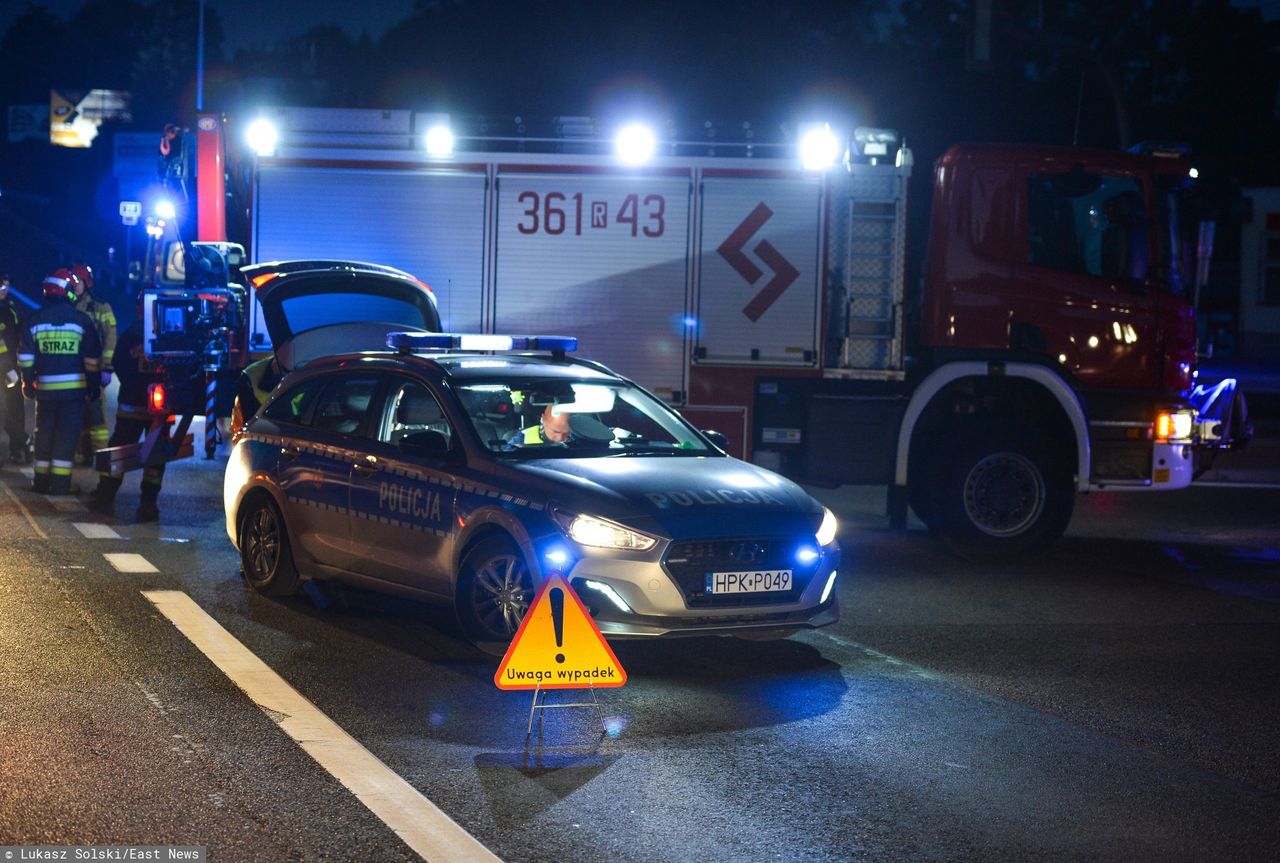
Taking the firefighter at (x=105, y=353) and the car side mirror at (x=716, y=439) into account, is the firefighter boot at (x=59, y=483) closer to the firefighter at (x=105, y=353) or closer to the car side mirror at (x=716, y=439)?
the firefighter at (x=105, y=353)

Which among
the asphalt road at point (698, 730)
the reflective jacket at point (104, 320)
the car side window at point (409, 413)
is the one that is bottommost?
the asphalt road at point (698, 730)

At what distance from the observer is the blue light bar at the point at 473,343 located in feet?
31.4

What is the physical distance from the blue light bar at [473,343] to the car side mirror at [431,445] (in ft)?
2.94

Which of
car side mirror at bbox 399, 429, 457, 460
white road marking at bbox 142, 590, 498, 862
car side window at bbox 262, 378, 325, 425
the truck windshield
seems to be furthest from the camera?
the truck windshield

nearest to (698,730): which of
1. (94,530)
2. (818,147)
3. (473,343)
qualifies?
(473,343)

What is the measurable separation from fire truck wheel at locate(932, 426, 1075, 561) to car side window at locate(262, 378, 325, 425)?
187 inches

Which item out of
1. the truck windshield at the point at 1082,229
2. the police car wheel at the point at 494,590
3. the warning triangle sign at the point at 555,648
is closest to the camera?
the warning triangle sign at the point at 555,648

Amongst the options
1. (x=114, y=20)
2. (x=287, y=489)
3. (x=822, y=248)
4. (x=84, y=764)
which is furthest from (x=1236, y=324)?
(x=114, y=20)

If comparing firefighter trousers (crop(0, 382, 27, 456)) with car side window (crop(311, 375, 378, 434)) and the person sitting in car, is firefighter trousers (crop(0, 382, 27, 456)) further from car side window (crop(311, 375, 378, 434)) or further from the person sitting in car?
the person sitting in car

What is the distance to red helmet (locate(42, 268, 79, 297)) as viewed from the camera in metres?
14.5

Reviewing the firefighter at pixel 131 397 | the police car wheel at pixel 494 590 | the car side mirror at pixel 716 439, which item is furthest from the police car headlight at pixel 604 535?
the firefighter at pixel 131 397

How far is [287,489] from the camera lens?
385 inches

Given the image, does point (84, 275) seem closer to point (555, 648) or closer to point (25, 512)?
point (25, 512)

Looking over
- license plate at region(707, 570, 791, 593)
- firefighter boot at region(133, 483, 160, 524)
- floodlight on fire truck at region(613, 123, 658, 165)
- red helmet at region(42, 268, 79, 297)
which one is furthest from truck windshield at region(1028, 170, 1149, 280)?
red helmet at region(42, 268, 79, 297)
